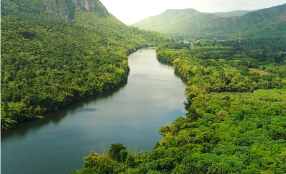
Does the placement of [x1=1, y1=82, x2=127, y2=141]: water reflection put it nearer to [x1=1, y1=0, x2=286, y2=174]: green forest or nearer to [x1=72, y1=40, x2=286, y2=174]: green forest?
[x1=1, y1=0, x2=286, y2=174]: green forest

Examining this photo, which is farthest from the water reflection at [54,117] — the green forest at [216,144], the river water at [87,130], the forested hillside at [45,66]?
the green forest at [216,144]

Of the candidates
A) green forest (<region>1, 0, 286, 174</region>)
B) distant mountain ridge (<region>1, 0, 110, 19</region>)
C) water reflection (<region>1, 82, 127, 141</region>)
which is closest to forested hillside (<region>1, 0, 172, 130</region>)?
green forest (<region>1, 0, 286, 174</region>)

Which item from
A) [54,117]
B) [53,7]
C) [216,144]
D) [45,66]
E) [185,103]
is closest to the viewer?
[216,144]

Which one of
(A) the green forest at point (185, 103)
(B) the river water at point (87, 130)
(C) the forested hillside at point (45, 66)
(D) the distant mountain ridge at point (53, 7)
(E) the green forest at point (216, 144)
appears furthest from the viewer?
(D) the distant mountain ridge at point (53, 7)

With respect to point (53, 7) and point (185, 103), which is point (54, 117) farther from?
point (53, 7)

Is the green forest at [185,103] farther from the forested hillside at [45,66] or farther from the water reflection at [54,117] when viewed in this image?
the water reflection at [54,117]

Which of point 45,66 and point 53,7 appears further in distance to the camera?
point 53,7

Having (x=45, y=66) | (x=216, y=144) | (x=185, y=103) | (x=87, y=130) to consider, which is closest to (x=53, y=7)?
(x=45, y=66)

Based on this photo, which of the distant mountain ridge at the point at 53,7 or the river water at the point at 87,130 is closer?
the river water at the point at 87,130
